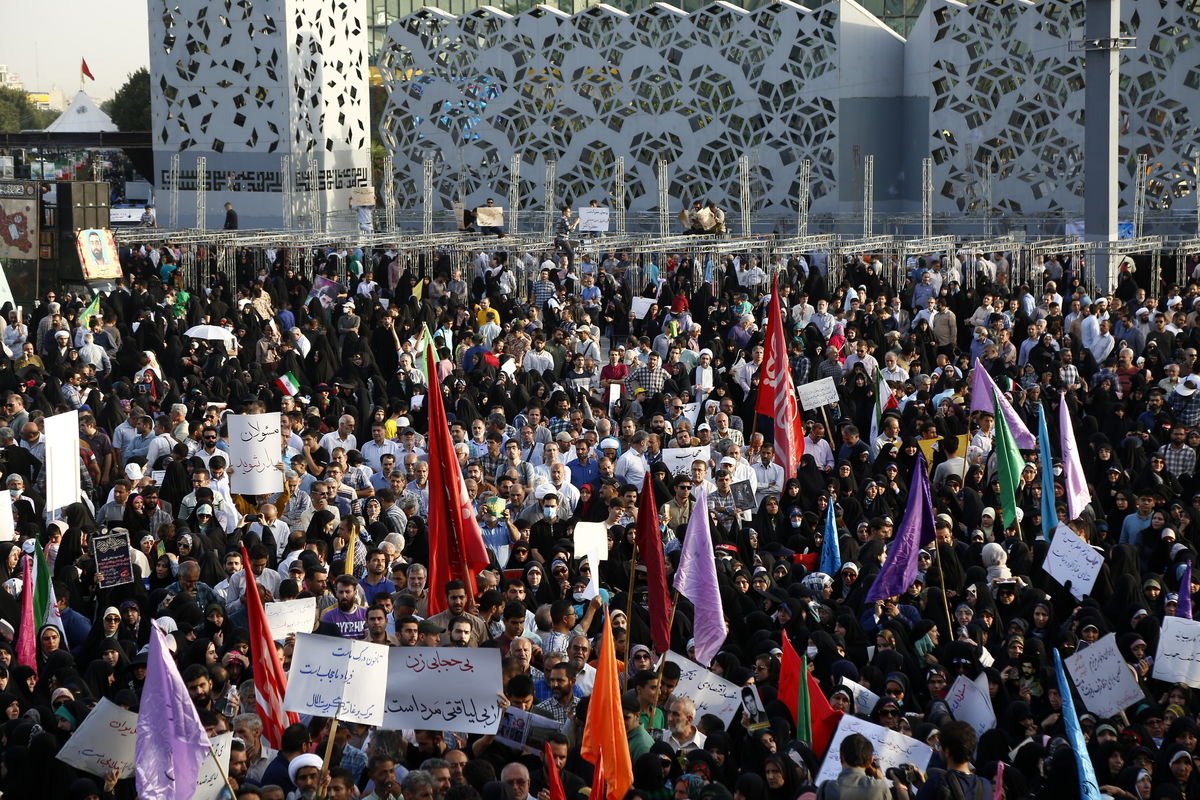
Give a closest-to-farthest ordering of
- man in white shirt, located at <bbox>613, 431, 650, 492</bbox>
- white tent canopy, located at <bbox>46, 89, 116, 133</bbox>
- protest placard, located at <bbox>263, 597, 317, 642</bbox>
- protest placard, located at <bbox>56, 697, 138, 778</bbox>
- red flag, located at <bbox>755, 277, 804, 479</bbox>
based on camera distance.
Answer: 1. protest placard, located at <bbox>56, 697, 138, 778</bbox>
2. protest placard, located at <bbox>263, 597, 317, 642</bbox>
3. man in white shirt, located at <bbox>613, 431, 650, 492</bbox>
4. red flag, located at <bbox>755, 277, 804, 479</bbox>
5. white tent canopy, located at <bbox>46, 89, 116, 133</bbox>

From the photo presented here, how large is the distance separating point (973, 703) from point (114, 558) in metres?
5.11

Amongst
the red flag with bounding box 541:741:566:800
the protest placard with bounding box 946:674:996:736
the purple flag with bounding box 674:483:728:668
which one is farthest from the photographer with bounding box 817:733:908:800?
the purple flag with bounding box 674:483:728:668

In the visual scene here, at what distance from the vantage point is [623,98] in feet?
131

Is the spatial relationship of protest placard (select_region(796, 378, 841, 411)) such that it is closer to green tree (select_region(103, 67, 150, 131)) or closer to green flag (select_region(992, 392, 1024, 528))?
green flag (select_region(992, 392, 1024, 528))

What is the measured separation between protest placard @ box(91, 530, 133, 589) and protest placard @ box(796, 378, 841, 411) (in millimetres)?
6527

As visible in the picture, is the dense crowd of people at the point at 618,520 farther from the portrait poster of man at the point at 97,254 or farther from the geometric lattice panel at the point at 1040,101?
the geometric lattice panel at the point at 1040,101

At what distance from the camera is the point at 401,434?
1455 centimetres

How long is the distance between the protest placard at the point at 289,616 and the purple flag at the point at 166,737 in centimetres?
197

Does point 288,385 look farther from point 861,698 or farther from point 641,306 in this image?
point 861,698

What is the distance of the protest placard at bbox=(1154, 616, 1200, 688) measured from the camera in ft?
30.5

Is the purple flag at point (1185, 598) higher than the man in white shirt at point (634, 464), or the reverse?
the man in white shirt at point (634, 464)

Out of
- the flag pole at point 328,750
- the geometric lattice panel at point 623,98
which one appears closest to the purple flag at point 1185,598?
the flag pole at point 328,750

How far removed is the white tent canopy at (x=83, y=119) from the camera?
66.3 m

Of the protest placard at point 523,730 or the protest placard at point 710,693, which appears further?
the protest placard at point 710,693
